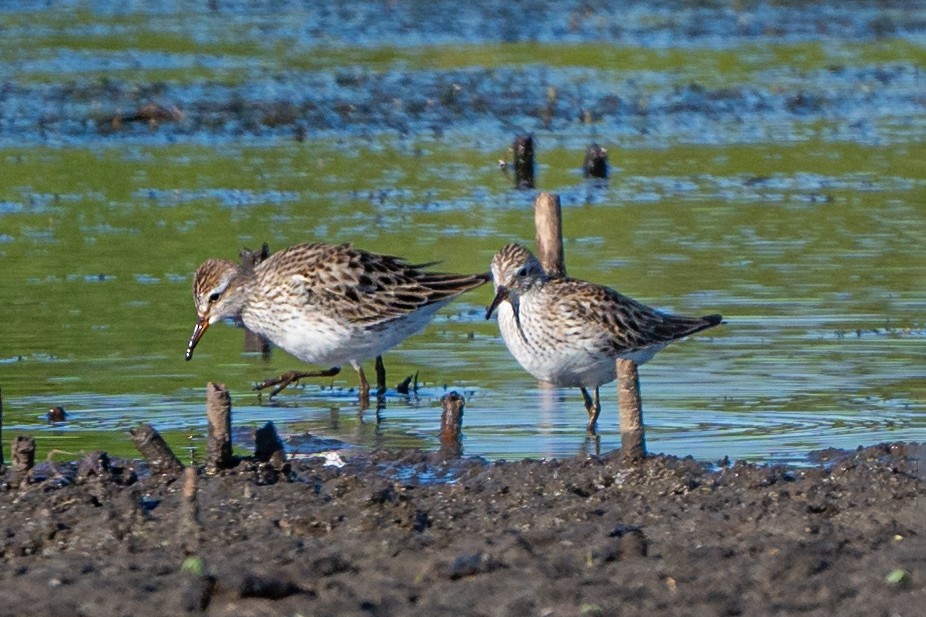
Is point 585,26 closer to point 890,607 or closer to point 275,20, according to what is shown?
point 275,20

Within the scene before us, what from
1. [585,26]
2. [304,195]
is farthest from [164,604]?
[585,26]

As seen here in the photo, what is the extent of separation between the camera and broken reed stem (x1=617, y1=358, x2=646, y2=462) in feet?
27.1

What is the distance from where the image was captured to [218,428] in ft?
26.9

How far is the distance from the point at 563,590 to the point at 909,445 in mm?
Result: 3130

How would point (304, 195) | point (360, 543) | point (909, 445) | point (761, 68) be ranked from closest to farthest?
point (360, 543)
point (909, 445)
point (304, 195)
point (761, 68)

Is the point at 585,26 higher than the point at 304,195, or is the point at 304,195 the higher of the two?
the point at 585,26

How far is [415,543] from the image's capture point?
7062mm

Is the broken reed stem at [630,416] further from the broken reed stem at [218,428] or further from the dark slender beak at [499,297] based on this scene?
the dark slender beak at [499,297]

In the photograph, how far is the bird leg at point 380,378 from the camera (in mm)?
11523

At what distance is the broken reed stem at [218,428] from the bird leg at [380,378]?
3.20 m

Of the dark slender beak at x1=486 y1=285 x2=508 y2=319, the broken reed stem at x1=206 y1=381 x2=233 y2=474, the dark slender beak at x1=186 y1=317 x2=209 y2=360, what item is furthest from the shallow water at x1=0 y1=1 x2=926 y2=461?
the broken reed stem at x1=206 y1=381 x2=233 y2=474

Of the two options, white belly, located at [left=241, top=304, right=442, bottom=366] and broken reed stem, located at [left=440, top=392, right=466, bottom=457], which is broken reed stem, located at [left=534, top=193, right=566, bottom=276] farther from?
broken reed stem, located at [left=440, top=392, right=466, bottom=457]

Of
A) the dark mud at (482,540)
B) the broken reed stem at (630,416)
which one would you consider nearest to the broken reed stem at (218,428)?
the dark mud at (482,540)

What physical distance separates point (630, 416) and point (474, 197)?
33.1ft
